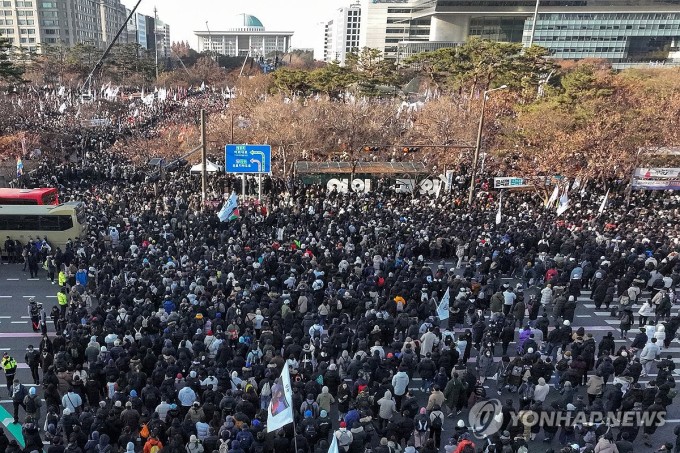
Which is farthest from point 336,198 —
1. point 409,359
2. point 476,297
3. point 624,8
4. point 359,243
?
point 624,8

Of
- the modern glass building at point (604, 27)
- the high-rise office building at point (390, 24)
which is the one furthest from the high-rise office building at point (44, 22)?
the modern glass building at point (604, 27)

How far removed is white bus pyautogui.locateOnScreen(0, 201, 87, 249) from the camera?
1991 centimetres

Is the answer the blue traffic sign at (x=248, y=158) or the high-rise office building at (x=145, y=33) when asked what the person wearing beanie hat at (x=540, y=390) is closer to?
the blue traffic sign at (x=248, y=158)

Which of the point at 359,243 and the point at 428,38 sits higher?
the point at 428,38

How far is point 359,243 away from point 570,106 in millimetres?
18393

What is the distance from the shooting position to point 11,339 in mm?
14617

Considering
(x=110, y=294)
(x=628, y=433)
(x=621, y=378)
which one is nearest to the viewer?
(x=628, y=433)

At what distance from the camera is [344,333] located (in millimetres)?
12352

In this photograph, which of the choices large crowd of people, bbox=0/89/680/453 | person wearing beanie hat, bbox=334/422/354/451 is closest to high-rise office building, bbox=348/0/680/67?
large crowd of people, bbox=0/89/680/453

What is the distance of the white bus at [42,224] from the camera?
65.3 feet

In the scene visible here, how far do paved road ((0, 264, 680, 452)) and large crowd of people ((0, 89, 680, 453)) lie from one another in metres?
0.14

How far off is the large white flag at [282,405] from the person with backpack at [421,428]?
2655 mm

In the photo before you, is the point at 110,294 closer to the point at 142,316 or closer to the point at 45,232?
the point at 142,316

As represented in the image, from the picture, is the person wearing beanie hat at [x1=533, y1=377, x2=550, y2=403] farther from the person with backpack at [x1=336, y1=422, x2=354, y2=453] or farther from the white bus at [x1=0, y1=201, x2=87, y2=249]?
the white bus at [x1=0, y1=201, x2=87, y2=249]
